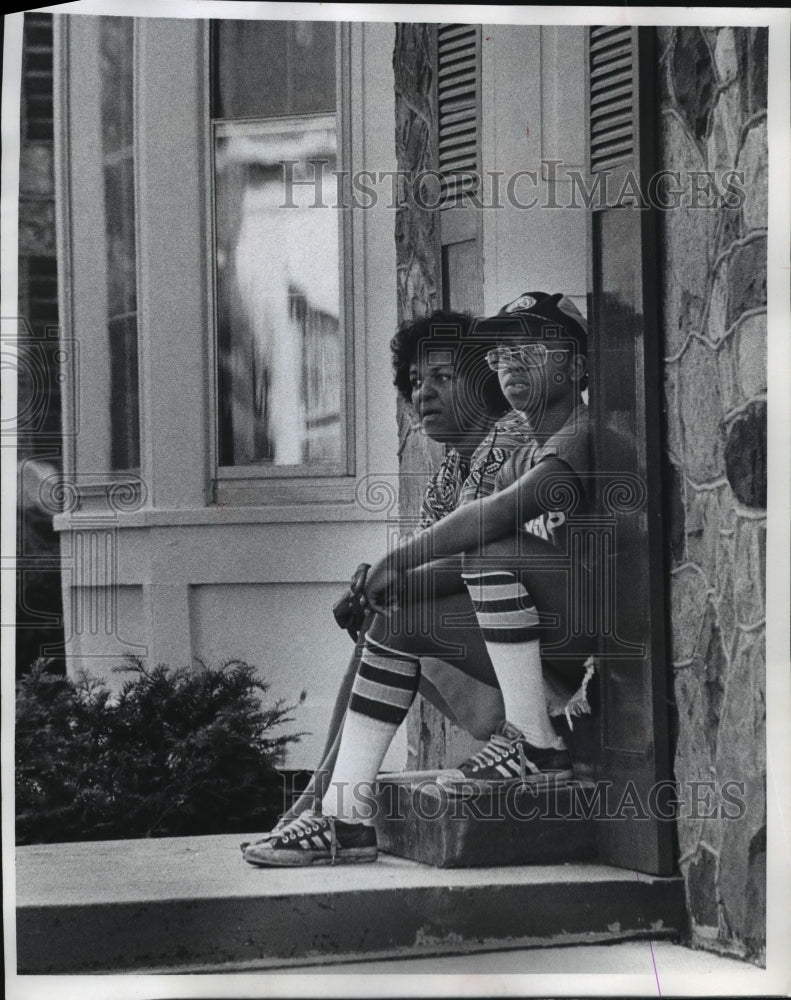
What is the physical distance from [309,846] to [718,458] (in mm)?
1484

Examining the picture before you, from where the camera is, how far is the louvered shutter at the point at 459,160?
431 cm

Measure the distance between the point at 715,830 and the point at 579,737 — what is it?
42cm

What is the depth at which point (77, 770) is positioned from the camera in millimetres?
4320

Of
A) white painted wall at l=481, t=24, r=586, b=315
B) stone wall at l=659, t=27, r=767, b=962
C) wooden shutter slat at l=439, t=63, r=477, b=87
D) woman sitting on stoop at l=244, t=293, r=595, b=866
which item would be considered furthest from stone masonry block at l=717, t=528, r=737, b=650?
wooden shutter slat at l=439, t=63, r=477, b=87

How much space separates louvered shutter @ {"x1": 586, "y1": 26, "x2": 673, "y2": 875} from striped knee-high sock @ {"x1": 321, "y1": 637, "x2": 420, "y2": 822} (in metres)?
0.53

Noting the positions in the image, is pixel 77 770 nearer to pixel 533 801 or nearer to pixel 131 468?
pixel 131 468

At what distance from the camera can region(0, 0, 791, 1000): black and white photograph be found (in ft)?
14.0

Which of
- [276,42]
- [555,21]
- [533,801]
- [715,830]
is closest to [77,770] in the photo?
[533,801]

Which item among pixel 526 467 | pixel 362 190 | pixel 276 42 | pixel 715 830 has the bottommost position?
pixel 715 830

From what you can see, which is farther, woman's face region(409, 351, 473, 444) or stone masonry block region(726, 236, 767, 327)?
woman's face region(409, 351, 473, 444)

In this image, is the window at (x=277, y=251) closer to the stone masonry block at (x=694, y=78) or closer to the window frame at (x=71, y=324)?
the window frame at (x=71, y=324)

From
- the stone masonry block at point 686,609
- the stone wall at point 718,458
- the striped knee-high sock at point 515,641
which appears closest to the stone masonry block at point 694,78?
the stone wall at point 718,458
